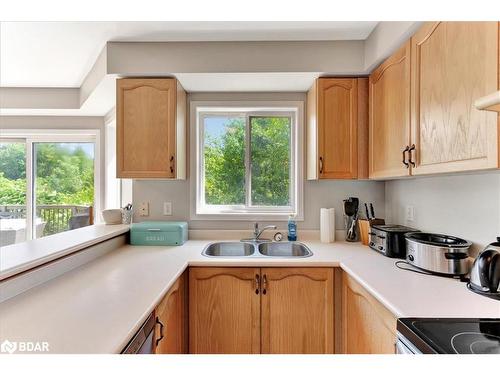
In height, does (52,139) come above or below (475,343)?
above

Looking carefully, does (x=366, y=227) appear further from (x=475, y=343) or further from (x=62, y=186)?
(x=62, y=186)

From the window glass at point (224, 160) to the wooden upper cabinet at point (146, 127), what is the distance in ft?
1.63

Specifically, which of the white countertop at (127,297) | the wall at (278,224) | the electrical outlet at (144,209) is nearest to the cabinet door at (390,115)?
the wall at (278,224)

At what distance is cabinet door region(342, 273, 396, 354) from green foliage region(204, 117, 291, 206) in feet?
3.33

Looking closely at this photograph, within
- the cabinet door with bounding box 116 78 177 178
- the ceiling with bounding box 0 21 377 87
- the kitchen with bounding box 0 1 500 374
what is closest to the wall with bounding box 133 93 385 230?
the kitchen with bounding box 0 1 500 374

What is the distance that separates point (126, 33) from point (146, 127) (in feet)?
1.97

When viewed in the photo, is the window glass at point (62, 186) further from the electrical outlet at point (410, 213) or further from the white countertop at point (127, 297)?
the electrical outlet at point (410, 213)

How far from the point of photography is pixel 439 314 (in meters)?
0.96

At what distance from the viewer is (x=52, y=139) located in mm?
3090

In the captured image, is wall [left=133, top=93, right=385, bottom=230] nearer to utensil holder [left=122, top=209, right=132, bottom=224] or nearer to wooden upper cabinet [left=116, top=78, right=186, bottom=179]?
utensil holder [left=122, top=209, right=132, bottom=224]

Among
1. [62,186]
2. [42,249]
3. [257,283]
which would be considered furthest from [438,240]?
[62,186]

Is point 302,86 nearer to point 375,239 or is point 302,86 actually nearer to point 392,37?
point 392,37
